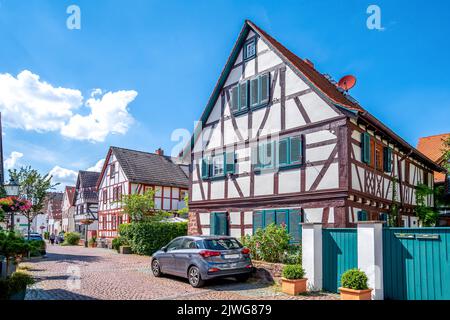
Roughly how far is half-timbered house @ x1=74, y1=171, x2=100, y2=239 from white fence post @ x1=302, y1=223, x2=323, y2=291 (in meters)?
32.8

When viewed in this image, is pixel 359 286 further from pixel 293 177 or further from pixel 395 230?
pixel 293 177

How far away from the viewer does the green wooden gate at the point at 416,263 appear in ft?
26.8

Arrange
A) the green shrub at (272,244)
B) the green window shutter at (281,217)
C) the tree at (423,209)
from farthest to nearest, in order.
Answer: the tree at (423,209), the green window shutter at (281,217), the green shrub at (272,244)

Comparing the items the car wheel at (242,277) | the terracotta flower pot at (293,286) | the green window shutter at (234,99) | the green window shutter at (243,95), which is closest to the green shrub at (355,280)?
the terracotta flower pot at (293,286)

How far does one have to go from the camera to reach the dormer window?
16.8 meters

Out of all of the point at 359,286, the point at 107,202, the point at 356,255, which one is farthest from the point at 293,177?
the point at 107,202

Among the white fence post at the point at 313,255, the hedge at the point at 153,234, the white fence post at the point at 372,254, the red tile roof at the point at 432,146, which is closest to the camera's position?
the white fence post at the point at 372,254

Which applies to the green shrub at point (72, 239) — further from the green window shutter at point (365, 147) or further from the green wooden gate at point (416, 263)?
the green wooden gate at point (416, 263)

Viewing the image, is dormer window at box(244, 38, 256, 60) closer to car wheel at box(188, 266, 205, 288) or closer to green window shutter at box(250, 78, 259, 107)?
green window shutter at box(250, 78, 259, 107)

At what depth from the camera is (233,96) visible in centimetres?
1734

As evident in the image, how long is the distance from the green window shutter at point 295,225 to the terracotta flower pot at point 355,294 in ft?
15.6

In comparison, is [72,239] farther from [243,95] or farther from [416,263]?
[416,263]

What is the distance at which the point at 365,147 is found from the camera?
13.7 meters

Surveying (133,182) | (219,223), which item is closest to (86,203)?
(133,182)
